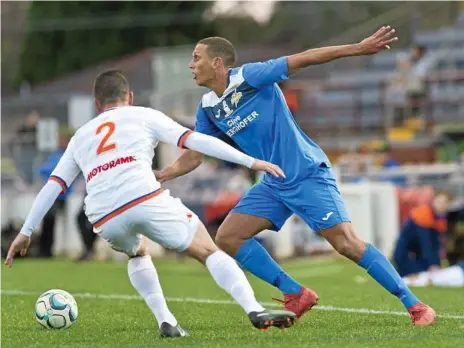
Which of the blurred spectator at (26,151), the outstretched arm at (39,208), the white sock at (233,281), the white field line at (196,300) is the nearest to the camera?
the white sock at (233,281)

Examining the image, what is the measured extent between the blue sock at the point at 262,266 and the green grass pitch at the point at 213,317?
30 centimetres

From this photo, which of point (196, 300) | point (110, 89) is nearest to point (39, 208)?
point (110, 89)

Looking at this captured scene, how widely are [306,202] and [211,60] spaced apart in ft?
3.99

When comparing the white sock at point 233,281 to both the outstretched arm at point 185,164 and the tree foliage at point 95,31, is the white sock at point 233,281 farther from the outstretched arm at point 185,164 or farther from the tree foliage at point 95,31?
the tree foliage at point 95,31

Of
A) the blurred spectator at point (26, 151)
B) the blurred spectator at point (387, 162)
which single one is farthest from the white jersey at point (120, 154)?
the blurred spectator at point (26, 151)

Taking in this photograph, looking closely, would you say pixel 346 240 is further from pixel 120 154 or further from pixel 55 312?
pixel 55 312

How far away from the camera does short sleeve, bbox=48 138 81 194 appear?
7160mm

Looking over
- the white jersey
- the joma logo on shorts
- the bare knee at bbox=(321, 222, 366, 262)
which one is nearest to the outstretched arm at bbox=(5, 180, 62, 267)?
the white jersey

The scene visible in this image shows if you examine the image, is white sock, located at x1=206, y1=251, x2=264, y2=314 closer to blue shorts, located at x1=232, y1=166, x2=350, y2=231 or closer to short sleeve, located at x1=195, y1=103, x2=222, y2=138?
blue shorts, located at x1=232, y1=166, x2=350, y2=231

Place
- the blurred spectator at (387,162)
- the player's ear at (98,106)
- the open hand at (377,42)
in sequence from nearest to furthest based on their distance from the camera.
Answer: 1. the player's ear at (98,106)
2. the open hand at (377,42)
3. the blurred spectator at (387,162)

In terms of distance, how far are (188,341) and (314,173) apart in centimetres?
167

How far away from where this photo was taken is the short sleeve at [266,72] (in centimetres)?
759

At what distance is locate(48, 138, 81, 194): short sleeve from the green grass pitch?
105 cm

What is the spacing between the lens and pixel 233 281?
6.74 metres
